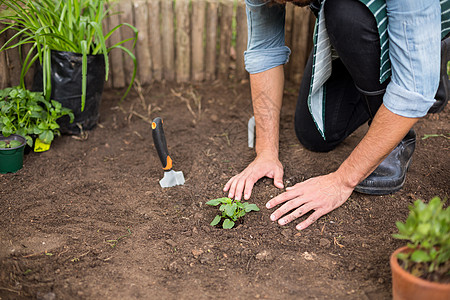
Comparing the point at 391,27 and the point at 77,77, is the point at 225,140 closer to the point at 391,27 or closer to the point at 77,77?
the point at 77,77

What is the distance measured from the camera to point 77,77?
2262 mm

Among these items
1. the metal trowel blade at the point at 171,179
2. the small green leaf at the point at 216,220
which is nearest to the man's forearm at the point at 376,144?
the small green leaf at the point at 216,220

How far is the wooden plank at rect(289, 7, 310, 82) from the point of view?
2.71 metres

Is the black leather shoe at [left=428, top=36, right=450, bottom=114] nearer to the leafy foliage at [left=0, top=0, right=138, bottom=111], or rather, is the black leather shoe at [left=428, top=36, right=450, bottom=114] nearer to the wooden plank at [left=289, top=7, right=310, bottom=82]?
the wooden plank at [left=289, top=7, right=310, bottom=82]

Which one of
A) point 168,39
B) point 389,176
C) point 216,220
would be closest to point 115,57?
point 168,39

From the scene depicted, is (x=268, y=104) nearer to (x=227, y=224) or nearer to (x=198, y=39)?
(x=227, y=224)

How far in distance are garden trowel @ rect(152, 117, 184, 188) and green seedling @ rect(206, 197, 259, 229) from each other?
28cm

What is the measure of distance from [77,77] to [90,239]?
3.21 ft

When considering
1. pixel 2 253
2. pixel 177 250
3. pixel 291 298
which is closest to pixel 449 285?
pixel 291 298

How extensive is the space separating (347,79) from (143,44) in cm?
136

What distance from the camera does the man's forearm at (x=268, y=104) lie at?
1.95m

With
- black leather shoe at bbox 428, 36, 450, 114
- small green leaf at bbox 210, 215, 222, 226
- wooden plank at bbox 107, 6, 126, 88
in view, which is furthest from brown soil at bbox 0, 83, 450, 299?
wooden plank at bbox 107, 6, 126, 88

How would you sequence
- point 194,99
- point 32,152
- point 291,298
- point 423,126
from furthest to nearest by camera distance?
point 194,99
point 423,126
point 32,152
point 291,298

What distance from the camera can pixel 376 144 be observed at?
4.97 feet
